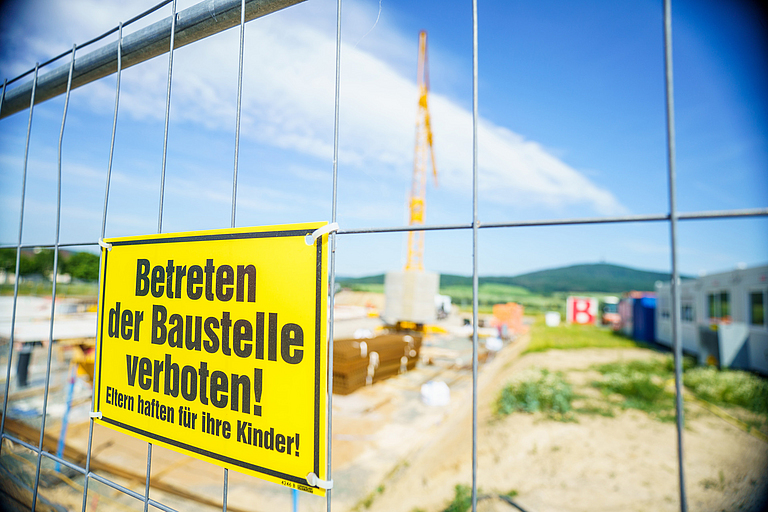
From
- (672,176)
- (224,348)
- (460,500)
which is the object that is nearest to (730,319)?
(460,500)

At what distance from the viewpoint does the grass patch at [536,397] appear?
9086mm

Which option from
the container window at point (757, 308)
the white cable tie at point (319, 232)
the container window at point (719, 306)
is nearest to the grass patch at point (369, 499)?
the white cable tie at point (319, 232)

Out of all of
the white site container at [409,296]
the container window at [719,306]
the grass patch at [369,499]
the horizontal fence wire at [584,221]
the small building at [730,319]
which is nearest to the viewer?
the horizontal fence wire at [584,221]

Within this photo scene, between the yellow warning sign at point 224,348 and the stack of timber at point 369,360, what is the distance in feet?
27.6

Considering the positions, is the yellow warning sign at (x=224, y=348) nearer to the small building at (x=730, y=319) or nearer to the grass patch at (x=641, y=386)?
the grass patch at (x=641, y=386)

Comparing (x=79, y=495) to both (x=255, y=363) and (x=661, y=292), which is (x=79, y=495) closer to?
(x=255, y=363)

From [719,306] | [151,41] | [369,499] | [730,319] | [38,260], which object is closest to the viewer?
[151,41]

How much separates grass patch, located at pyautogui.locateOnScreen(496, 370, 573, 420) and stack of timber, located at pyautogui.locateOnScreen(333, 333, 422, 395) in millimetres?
3189

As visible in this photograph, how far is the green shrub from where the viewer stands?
29.4 ft

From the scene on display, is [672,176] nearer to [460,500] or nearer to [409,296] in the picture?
[460,500]

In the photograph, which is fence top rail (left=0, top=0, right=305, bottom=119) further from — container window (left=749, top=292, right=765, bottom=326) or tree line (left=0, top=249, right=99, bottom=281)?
container window (left=749, top=292, right=765, bottom=326)

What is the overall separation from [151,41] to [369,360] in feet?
31.6

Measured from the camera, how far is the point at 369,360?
34.1 ft

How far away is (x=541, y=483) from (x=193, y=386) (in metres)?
6.67
